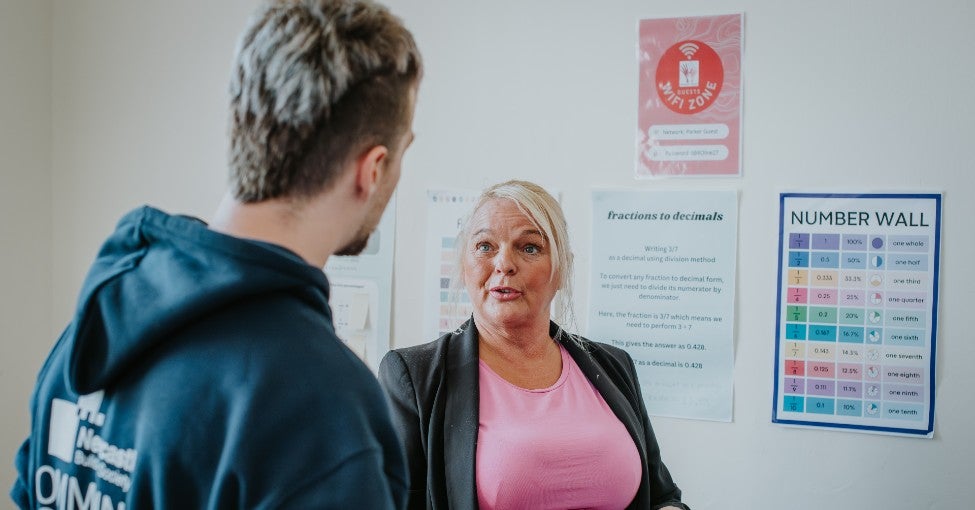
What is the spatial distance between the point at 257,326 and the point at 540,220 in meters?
0.98

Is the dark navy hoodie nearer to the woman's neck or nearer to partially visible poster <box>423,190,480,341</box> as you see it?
the woman's neck

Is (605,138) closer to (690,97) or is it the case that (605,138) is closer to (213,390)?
(690,97)

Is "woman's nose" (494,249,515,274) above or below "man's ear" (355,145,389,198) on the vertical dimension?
below

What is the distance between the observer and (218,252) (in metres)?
0.66

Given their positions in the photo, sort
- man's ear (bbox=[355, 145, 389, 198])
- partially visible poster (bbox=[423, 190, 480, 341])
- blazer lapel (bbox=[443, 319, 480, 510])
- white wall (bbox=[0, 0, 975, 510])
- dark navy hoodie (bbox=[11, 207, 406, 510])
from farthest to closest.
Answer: partially visible poster (bbox=[423, 190, 480, 341]) → white wall (bbox=[0, 0, 975, 510]) → blazer lapel (bbox=[443, 319, 480, 510]) → man's ear (bbox=[355, 145, 389, 198]) → dark navy hoodie (bbox=[11, 207, 406, 510])

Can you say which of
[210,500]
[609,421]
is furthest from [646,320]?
[210,500]

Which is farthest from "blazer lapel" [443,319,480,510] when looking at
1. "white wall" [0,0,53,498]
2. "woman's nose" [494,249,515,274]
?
"white wall" [0,0,53,498]

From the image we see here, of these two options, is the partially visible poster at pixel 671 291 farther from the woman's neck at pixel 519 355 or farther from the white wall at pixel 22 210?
the white wall at pixel 22 210

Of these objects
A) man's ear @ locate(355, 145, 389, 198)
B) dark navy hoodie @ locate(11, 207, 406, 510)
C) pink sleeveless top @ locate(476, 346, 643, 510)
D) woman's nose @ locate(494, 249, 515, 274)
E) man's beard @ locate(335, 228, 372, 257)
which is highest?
man's ear @ locate(355, 145, 389, 198)

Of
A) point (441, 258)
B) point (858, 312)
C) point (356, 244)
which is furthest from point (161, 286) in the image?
point (858, 312)

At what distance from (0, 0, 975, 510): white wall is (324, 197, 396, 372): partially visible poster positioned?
4cm

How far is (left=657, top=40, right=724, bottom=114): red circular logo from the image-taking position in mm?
1825

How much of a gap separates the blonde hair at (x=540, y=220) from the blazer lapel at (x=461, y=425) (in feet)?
0.77

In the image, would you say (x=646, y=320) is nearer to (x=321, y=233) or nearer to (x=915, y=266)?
(x=915, y=266)
